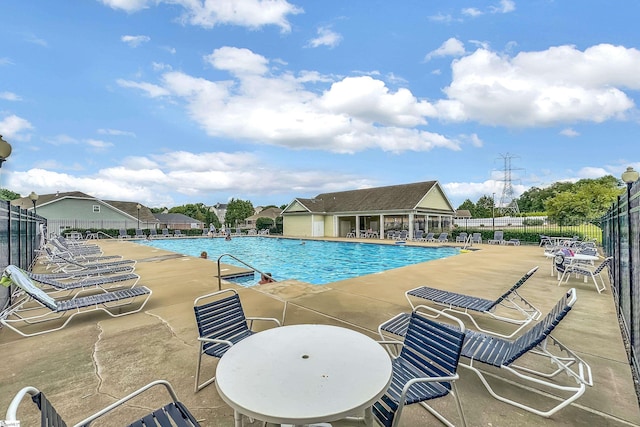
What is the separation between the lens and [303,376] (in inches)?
76.3

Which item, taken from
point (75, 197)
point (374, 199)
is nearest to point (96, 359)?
point (374, 199)

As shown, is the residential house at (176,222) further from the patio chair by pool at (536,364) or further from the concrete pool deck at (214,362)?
the patio chair by pool at (536,364)

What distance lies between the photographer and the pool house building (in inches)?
1031

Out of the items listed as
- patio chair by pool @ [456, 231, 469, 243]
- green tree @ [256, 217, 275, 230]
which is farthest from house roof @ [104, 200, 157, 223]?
patio chair by pool @ [456, 231, 469, 243]

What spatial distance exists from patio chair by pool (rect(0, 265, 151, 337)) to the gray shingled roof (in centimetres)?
2271

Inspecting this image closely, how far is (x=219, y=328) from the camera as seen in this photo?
327 cm

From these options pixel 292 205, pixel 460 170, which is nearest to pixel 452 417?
pixel 292 205

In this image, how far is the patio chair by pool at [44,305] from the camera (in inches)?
176

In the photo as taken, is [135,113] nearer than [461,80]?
No

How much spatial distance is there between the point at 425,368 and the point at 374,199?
27.6 metres

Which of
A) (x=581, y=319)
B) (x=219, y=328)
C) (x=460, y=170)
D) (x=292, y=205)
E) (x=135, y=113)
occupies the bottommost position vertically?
(x=581, y=319)

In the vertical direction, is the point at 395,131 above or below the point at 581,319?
above

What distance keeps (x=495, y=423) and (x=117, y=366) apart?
4.14 meters

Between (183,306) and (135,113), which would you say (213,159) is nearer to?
(135,113)
